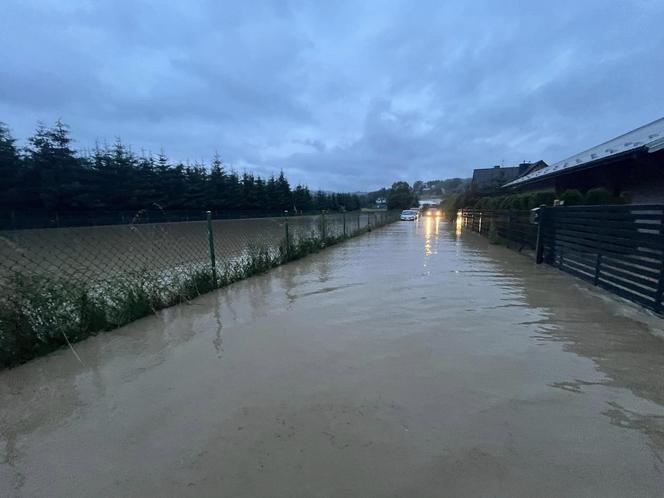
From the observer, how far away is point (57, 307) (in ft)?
11.1

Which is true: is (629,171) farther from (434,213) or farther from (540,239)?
(434,213)

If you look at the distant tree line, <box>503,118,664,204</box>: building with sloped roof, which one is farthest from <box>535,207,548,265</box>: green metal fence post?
the distant tree line

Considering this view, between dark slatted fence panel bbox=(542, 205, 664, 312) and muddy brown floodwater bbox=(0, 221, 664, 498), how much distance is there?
468 millimetres

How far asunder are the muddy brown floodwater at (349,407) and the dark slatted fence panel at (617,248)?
1.53ft

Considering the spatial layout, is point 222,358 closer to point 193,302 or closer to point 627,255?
point 193,302

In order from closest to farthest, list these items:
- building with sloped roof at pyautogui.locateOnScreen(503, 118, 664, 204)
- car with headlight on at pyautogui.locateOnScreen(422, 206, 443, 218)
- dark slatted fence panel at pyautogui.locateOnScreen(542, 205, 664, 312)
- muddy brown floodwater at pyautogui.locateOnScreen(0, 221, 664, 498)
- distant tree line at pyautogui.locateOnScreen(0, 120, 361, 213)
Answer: muddy brown floodwater at pyautogui.locateOnScreen(0, 221, 664, 498) → dark slatted fence panel at pyautogui.locateOnScreen(542, 205, 664, 312) → building with sloped roof at pyautogui.locateOnScreen(503, 118, 664, 204) → distant tree line at pyautogui.locateOnScreen(0, 120, 361, 213) → car with headlight on at pyautogui.locateOnScreen(422, 206, 443, 218)

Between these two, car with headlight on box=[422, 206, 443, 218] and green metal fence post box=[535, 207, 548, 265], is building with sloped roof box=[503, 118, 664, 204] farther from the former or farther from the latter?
car with headlight on box=[422, 206, 443, 218]

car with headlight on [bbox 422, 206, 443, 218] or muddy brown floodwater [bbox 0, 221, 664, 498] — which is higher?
car with headlight on [bbox 422, 206, 443, 218]

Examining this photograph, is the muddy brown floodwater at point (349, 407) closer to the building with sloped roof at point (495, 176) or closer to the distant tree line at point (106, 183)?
the distant tree line at point (106, 183)

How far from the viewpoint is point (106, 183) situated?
3066 cm

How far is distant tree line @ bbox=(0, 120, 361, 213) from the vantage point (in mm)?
25953

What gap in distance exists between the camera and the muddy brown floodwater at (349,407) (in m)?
1.71

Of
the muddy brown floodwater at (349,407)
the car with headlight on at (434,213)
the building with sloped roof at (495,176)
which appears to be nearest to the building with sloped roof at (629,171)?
the muddy brown floodwater at (349,407)

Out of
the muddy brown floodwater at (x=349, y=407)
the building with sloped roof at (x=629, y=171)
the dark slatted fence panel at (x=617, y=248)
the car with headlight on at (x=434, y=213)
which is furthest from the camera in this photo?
the car with headlight on at (x=434, y=213)
